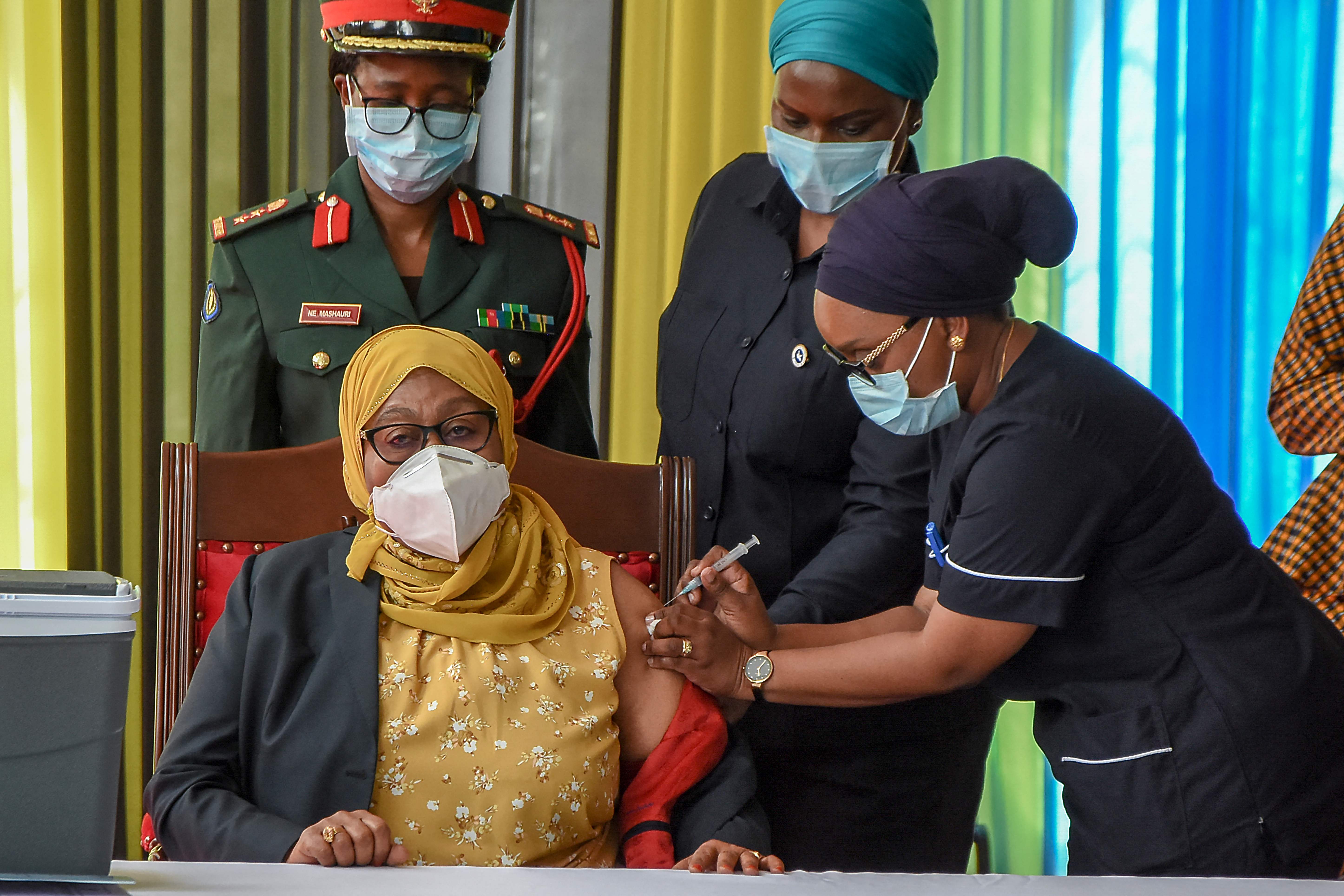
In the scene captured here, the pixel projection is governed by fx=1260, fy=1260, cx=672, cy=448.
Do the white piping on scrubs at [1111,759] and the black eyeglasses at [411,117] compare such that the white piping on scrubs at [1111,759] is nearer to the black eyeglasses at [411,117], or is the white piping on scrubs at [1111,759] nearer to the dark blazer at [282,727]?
the dark blazer at [282,727]

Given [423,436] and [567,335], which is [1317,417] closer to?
[567,335]

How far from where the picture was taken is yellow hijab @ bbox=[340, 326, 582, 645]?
1.71 m

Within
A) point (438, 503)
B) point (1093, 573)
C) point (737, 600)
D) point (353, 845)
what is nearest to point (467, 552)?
point (438, 503)

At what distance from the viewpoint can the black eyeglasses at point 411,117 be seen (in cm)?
203

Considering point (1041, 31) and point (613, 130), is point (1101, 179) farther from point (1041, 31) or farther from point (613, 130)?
point (613, 130)

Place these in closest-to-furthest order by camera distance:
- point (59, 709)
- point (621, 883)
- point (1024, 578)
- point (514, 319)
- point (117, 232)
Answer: point (59, 709) < point (621, 883) < point (1024, 578) < point (514, 319) < point (117, 232)

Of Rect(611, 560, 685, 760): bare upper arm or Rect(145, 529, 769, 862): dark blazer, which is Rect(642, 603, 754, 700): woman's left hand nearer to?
Rect(611, 560, 685, 760): bare upper arm

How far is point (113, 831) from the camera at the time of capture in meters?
0.99

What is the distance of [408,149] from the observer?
205cm

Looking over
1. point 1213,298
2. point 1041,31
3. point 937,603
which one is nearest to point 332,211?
point 937,603

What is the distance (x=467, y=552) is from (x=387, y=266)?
0.64 meters

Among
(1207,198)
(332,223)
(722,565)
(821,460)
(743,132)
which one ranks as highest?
(743,132)

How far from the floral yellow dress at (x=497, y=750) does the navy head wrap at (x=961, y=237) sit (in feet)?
2.11

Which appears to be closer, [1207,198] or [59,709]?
[59,709]
